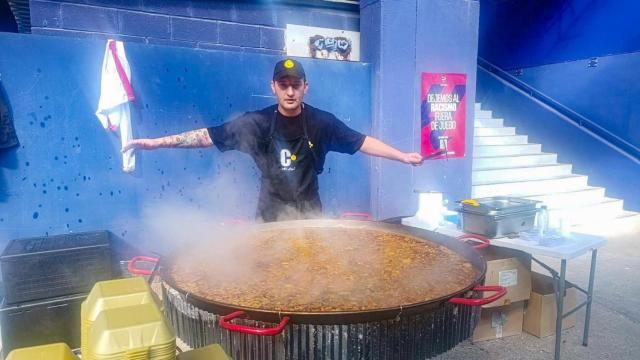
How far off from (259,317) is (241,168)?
3523 mm

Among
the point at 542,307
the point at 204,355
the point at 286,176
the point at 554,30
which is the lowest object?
the point at 542,307

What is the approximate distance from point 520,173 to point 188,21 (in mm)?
6660

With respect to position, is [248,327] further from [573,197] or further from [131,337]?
[573,197]

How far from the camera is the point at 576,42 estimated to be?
29.1 ft

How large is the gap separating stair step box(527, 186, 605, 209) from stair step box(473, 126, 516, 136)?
6.53ft

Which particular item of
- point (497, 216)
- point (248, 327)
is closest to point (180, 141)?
point (248, 327)

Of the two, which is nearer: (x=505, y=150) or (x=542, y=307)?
(x=542, y=307)

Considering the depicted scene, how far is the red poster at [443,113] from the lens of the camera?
589cm

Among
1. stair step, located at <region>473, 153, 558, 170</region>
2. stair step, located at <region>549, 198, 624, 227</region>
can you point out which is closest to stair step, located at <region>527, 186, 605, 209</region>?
stair step, located at <region>549, 198, 624, 227</region>

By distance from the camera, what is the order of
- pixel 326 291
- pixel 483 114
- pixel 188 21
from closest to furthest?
pixel 326 291
pixel 188 21
pixel 483 114

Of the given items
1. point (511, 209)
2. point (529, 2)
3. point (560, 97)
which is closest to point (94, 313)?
point (511, 209)

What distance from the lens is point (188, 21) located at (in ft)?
16.2

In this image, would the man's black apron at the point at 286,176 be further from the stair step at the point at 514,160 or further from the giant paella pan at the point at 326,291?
the stair step at the point at 514,160

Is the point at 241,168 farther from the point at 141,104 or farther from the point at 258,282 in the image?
the point at 258,282
